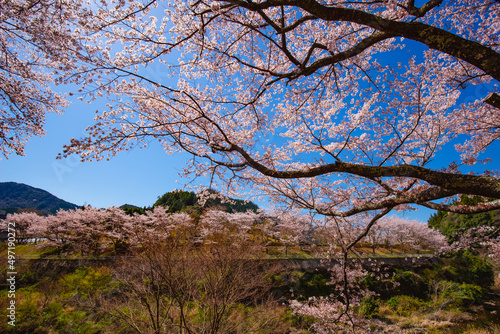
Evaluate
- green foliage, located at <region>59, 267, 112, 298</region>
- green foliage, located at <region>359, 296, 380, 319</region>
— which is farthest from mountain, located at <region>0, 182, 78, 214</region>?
green foliage, located at <region>359, 296, 380, 319</region>

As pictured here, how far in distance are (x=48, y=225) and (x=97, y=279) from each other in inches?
308

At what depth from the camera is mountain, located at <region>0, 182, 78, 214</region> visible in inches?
2384

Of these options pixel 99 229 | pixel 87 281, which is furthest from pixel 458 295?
pixel 99 229

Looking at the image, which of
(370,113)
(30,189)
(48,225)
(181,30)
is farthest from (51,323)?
(30,189)

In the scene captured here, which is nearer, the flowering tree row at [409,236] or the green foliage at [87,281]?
the green foliage at [87,281]

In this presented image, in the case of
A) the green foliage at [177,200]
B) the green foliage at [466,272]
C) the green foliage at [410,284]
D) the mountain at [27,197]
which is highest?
the green foliage at [177,200]

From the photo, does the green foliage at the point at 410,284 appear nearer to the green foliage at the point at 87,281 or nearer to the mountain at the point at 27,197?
the green foliage at the point at 87,281

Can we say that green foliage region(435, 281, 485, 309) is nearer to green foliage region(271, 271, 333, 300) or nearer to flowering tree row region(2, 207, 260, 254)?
green foliage region(271, 271, 333, 300)

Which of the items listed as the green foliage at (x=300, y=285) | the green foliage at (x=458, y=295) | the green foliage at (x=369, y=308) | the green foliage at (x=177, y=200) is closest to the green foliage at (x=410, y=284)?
the green foliage at (x=458, y=295)

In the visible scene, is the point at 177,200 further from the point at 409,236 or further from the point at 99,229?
the point at 409,236

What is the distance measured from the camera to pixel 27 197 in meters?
65.7

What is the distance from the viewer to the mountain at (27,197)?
199ft

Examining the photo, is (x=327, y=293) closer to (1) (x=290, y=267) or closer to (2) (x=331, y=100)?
(1) (x=290, y=267)

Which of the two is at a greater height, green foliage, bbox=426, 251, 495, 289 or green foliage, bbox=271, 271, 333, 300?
green foliage, bbox=426, 251, 495, 289
